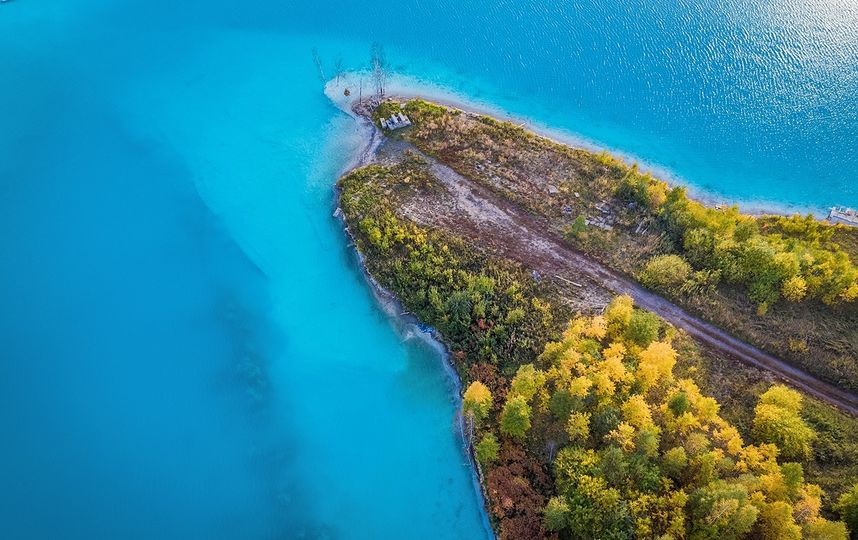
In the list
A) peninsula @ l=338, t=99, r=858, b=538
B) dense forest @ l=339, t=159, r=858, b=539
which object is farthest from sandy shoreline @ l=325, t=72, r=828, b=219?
dense forest @ l=339, t=159, r=858, b=539

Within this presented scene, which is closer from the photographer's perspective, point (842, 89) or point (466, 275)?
point (466, 275)

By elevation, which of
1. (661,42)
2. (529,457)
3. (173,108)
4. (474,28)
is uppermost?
(474,28)

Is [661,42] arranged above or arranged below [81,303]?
above

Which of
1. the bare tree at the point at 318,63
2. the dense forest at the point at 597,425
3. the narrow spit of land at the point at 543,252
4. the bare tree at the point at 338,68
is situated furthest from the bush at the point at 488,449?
the bare tree at the point at 318,63

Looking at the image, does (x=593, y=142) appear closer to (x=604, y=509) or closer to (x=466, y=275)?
(x=466, y=275)

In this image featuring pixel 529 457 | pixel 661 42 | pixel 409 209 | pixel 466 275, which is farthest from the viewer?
pixel 661 42

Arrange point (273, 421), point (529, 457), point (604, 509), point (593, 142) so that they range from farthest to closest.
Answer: point (593, 142) → point (273, 421) → point (529, 457) → point (604, 509)

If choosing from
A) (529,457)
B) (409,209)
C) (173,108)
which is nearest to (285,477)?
(529,457)
